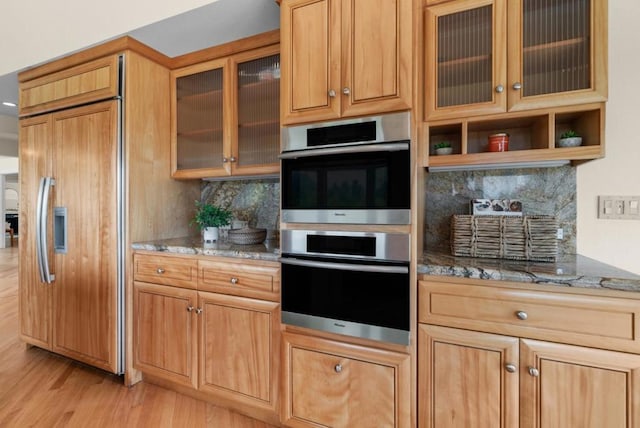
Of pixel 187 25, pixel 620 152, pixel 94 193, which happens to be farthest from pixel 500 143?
pixel 94 193

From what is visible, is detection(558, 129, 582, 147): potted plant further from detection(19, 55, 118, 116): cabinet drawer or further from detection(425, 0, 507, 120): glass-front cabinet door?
detection(19, 55, 118, 116): cabinet drawer

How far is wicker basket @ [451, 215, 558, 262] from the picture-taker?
143 cm

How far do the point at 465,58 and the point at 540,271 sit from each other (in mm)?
1037

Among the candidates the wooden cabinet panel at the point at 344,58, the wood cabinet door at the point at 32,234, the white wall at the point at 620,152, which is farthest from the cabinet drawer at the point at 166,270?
the white wall at the point at 620,152

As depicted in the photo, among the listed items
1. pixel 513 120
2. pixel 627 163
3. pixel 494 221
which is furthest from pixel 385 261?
pixel 627 163

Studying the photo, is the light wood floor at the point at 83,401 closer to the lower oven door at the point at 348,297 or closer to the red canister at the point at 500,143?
the lower oven door at the point at 348,297

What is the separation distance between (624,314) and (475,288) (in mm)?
466

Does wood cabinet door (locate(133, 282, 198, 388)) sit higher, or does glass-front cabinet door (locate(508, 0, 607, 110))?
glass-front cabinet door (locate(508, 0, 607, 110))

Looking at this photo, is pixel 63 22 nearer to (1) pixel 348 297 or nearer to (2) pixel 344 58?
(2) pixel 344 58

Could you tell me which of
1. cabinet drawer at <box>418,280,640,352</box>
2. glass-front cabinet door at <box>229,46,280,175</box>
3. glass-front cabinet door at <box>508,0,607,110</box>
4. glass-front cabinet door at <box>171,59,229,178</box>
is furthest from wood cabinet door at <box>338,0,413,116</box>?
glass-front cabinet door at <box>171,59,229,178</box>

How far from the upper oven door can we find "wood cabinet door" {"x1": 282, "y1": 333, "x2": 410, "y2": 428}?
0.62 metres

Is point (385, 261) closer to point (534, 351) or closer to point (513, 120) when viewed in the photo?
point (534, 351)

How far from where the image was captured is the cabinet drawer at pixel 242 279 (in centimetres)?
166

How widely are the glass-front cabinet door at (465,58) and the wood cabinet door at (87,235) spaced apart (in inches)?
77.8
